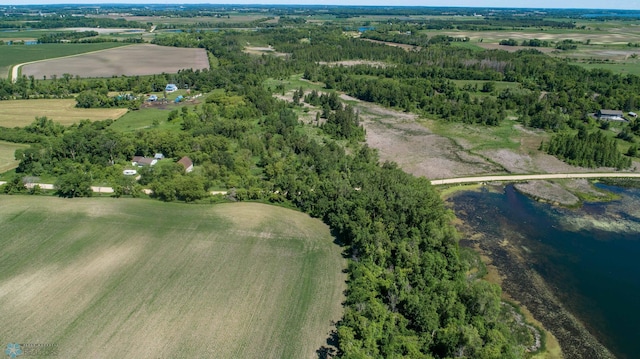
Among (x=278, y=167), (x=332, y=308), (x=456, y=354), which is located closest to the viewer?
(x=456, y=354)

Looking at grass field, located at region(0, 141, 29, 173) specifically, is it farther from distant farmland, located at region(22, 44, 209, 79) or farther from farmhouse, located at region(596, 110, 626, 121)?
farmhouse, located at region(596, 110, 626, 121)

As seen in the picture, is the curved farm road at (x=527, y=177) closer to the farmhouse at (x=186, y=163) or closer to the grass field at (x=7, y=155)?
the farmhouse at (x=186, y=163)

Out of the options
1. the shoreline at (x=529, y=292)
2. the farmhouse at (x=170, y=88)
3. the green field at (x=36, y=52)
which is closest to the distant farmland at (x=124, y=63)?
the green field at (x=36, y=52)

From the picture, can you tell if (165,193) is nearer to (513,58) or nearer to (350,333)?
(350,333)

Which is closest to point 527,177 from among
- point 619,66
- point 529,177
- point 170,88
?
point 529,177

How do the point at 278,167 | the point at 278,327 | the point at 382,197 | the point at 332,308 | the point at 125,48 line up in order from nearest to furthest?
the point at 278,327 → the point at 332,308 → the point at 382,197 → the point at 278,167 → the point at 125,48

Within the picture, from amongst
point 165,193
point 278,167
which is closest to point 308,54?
point 278,167

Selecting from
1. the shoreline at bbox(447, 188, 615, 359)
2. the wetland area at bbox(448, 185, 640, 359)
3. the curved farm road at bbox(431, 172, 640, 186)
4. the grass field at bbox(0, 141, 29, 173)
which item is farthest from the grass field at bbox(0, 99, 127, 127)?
the shoreline at bbox(447, 188, 615, 359)

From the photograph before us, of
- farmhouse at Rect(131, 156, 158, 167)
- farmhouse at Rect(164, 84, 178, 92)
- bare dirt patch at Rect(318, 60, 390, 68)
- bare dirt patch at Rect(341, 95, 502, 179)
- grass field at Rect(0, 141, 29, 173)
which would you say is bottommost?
grass field at Rect(0, 141, 29, 173)
